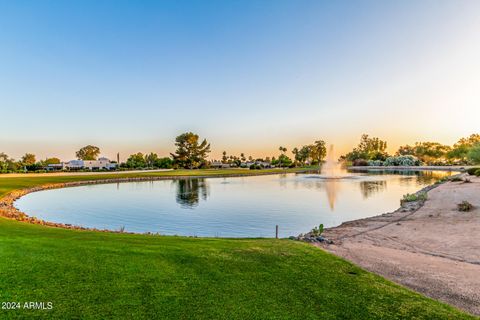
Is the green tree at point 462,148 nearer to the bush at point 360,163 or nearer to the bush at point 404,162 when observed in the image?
the bush at point 404,162

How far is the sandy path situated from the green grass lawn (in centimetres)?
105

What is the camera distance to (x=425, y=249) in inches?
436

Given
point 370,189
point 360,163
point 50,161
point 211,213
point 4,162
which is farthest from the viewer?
point 50,161

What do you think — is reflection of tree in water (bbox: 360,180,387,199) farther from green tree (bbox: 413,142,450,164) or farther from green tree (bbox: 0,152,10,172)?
green tree (bbox: 413,142,450,164)

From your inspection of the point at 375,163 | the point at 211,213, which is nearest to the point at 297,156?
the point at 375,163

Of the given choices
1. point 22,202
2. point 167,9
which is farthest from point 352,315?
point 22,202

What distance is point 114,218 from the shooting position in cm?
2122

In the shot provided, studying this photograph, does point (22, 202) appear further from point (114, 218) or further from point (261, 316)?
point (261, 316)

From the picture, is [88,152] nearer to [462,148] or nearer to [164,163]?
[164,163]

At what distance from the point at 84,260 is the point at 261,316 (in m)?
4.18

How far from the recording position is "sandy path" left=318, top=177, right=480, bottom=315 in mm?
6853

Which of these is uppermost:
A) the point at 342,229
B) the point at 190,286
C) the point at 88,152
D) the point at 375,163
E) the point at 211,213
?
the point at 88,152

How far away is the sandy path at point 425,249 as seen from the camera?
685 centimetres

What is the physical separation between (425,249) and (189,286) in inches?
377
